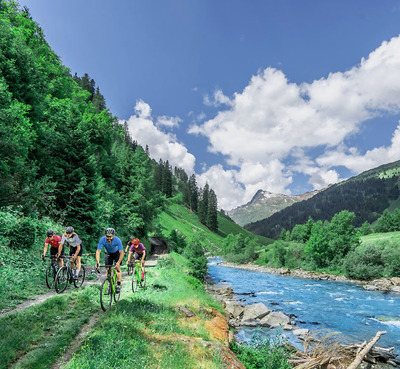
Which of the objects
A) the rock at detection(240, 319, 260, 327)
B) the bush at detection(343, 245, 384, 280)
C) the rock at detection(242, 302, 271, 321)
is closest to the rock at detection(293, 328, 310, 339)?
the rock at detection(240, 319, 260, 327)

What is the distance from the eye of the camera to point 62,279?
41.5ft

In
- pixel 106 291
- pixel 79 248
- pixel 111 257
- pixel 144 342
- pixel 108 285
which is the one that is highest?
pixel 79 248

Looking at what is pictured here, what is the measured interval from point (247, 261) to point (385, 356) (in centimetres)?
7765

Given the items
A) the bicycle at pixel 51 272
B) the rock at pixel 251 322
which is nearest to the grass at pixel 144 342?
the bicycle at pixel 51 272

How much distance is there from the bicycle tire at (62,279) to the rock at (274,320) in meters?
14.8

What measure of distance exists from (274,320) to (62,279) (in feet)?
54.4

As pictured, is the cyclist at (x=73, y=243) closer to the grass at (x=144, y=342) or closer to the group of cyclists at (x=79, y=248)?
the group of cyclists at (x=79, y=248)

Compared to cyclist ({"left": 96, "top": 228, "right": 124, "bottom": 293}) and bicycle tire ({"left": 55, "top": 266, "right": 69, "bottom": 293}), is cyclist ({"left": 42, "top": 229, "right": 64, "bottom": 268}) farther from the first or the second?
cyclist ({"left": 96, "top": 228, "right": 124, "bottom": 293})

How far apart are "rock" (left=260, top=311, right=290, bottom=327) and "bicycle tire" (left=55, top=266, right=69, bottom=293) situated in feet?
48.6

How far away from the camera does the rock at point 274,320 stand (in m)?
18.8

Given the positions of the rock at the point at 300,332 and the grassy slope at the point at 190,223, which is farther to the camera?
the grassy slope at the point at 190,223

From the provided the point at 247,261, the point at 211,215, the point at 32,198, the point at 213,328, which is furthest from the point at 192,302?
the point at 211,215

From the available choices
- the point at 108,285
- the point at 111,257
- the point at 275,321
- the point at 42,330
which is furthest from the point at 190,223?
the point at 42,330

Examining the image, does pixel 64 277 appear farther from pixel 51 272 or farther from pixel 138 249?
pixel 138 249
